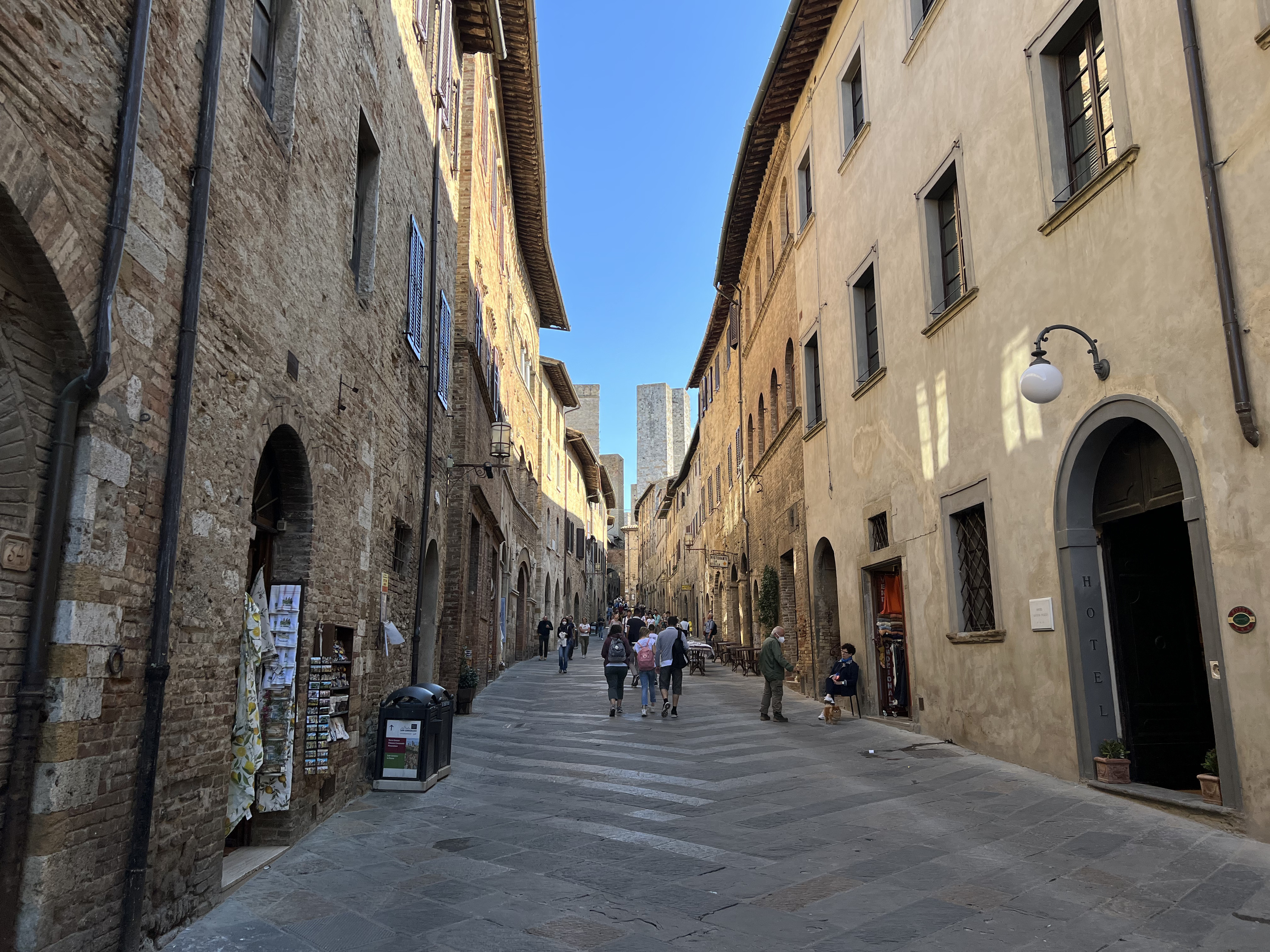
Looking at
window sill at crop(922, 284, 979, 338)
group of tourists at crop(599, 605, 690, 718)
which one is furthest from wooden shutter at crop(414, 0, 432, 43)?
group of tourists at crop(599, 605, 690, 718)

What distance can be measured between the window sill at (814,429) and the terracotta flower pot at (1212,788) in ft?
30.1

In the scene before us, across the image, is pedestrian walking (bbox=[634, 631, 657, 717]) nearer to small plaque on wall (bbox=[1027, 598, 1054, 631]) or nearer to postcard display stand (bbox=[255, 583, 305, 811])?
small plaque on wall (bbox=[1027, 598, 1054, 631])

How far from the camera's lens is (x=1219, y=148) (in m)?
5.84

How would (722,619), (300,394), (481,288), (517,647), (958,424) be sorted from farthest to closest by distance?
1. (722,619)
2. (517,647)
3. (481,288)
4. (958,424)
5. (300,394)

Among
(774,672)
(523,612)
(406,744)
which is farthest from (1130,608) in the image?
(523,612)

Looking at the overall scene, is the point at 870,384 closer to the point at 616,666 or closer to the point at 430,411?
the point at 616,666

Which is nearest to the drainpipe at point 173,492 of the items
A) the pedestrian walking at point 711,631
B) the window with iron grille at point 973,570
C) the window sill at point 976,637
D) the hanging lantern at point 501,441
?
the window sill at point 976,637

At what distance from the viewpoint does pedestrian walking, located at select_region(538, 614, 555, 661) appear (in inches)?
1169

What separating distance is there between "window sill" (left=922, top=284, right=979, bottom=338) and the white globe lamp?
8.25 ft

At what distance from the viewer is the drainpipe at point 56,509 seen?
135 inches

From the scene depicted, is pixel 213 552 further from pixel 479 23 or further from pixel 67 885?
pixel 479 23

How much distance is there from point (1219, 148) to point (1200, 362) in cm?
135

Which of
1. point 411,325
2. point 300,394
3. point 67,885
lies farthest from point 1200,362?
point 411,325

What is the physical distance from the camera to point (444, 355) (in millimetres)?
12508
